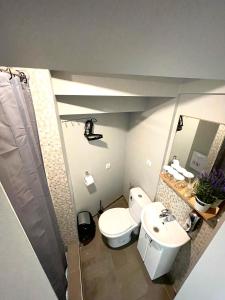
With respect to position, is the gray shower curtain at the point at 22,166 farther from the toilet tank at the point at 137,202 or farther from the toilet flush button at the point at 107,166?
the toilet flush button at the point at 107,166

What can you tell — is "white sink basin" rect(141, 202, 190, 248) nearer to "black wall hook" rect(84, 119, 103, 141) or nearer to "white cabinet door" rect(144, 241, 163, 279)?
"white cabinet door" rect(144, 241, 163, 279)

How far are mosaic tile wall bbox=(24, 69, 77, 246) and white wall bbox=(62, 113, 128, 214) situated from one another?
0.43 m

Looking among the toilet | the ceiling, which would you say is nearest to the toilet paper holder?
the toilet

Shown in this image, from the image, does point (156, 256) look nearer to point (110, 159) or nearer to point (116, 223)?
point (116, 223)

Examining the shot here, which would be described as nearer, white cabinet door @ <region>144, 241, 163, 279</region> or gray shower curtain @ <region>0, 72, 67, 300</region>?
gray shower curtain @ <region>0, 72, 67, 300</region>

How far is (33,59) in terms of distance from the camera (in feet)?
1.10

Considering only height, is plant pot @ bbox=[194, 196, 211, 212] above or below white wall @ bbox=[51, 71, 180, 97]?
below

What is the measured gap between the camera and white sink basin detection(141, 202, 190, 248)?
1.32 m

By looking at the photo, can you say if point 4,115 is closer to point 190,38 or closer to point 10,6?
point 10,6

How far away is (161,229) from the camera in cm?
146

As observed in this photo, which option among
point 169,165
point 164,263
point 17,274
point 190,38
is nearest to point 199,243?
point 164,263

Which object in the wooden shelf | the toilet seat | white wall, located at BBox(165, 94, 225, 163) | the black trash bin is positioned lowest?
the black trash bin

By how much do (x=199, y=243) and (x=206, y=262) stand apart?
63 centimetres

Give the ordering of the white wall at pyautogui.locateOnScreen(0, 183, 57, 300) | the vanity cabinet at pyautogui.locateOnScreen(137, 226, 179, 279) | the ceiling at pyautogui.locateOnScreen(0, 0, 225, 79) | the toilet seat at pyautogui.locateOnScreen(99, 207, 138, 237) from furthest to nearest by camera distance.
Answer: the toilet seat at pyautogui.locateOnScreen(99, 207, 138, 237)
the vanity cabinet at pyautogui.locateOnScreen(137, 226, 179, 279)
the white wall at pyautogui.locateOnScreen(0, 183, 57, 300)
the ceiling at pyautogui.locateOnScreen(0, 0, 225, 79)
